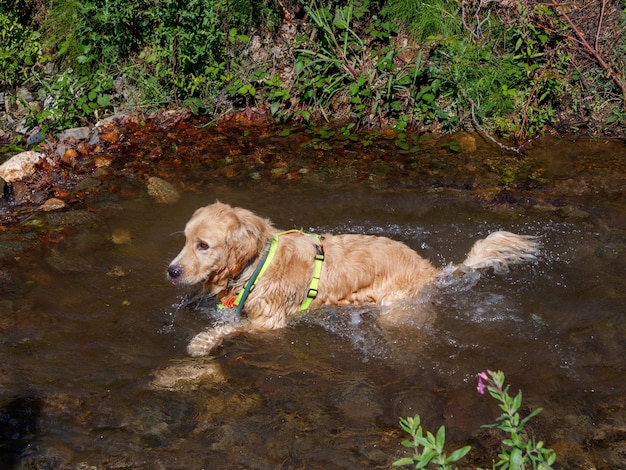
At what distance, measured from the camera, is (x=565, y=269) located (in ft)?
23.1

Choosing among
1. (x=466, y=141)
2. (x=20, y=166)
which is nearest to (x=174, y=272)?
(x=20, y=166)

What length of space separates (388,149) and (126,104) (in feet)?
14.4

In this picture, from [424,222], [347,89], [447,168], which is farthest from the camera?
[347,89]

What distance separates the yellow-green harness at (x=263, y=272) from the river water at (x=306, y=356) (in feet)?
0.90

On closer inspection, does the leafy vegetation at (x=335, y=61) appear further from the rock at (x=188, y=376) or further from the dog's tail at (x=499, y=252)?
the rock at (x=188, y=376)

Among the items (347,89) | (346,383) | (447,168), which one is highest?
(347,89)

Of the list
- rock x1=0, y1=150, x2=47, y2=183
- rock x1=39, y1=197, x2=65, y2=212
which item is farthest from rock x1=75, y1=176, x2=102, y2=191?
rock x1=0, y1=150, x2=47, y2=183

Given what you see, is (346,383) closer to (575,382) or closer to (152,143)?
(575,382)

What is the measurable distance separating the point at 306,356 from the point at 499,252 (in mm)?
2247

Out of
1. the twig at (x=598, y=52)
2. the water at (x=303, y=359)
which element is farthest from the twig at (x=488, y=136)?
the twig at (x=598, y=52)

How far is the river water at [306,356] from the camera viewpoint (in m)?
4.75

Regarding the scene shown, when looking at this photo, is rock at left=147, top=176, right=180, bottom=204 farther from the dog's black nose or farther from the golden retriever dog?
the dog's black nose

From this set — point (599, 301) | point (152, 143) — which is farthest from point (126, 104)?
point (599, 301)

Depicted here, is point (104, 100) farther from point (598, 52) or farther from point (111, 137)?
point (598, 52)
